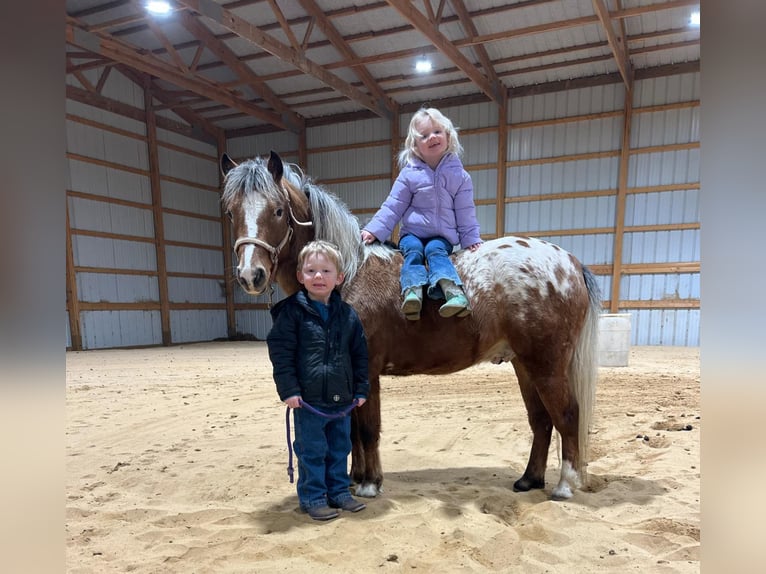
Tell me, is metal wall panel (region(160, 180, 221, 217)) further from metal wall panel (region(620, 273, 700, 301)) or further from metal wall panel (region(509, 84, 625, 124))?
metal wall panel (region(620, 273, 700, 301))

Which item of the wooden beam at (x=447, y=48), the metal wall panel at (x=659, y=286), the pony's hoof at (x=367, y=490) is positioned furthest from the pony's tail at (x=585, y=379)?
the metal wall panel at (x=659, y=286)

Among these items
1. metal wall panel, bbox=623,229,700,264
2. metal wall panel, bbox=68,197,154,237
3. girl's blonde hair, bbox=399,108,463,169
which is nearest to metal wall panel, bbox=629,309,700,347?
metal wall panel, bbox=623,229,700,264

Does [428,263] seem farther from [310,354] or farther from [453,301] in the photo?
[310,354]

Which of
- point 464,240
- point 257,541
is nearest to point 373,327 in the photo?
point 464,240

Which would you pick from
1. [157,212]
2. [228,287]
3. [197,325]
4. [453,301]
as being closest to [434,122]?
[453,301]

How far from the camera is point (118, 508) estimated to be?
8.10 ft

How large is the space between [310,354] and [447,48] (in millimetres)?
9395

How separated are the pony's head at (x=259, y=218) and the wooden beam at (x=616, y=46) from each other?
830 centimetres

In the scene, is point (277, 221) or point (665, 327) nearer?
point (277, 221)

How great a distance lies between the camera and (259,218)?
2.25 m

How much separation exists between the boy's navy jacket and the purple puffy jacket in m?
0.75

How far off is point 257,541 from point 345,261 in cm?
150

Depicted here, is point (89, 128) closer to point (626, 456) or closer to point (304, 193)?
point (304, 193)

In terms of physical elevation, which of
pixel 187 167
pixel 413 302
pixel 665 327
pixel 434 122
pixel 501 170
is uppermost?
pixel 187 167
